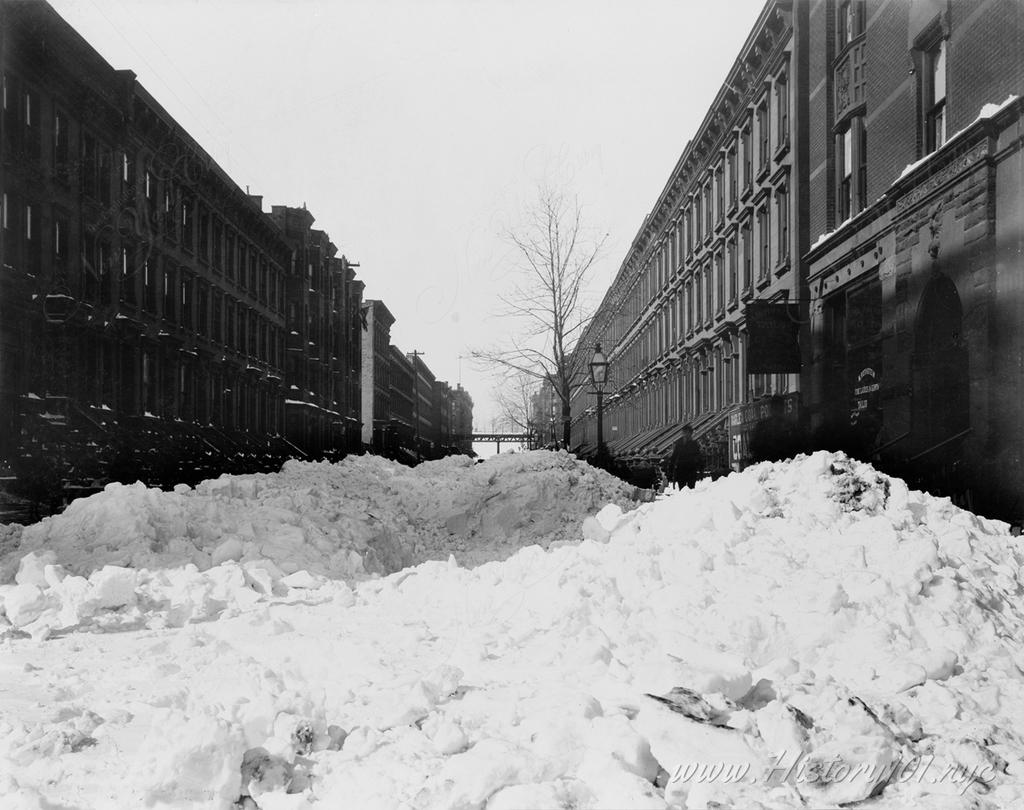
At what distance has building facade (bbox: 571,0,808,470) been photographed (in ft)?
73.4

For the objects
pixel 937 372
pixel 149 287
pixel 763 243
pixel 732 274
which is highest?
pixel 763 243

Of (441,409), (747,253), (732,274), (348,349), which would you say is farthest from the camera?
(441,409)

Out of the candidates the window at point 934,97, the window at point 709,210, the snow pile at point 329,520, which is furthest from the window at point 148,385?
the window at point 934,97

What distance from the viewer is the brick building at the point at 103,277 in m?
18.2

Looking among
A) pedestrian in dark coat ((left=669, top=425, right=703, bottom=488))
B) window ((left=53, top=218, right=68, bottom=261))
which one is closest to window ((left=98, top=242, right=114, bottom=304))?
window ((left=53, top=218, right=68, bottom=261))

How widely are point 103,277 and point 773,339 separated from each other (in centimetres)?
1760

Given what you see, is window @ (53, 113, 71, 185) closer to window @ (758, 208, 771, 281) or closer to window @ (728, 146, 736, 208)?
window @ (758, 208, 771, 281)

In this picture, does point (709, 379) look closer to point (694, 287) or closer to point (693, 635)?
point (694, 287)

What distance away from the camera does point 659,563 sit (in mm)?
6184

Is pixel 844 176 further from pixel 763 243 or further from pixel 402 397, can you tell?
pixel 402 397

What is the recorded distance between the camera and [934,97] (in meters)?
15.1

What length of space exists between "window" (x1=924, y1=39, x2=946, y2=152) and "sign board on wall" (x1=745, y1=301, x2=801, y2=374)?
6.66 m

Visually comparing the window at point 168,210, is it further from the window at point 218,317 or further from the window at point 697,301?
the window at point 697,301

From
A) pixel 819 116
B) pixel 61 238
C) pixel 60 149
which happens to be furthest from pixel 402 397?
pixel 819 116
